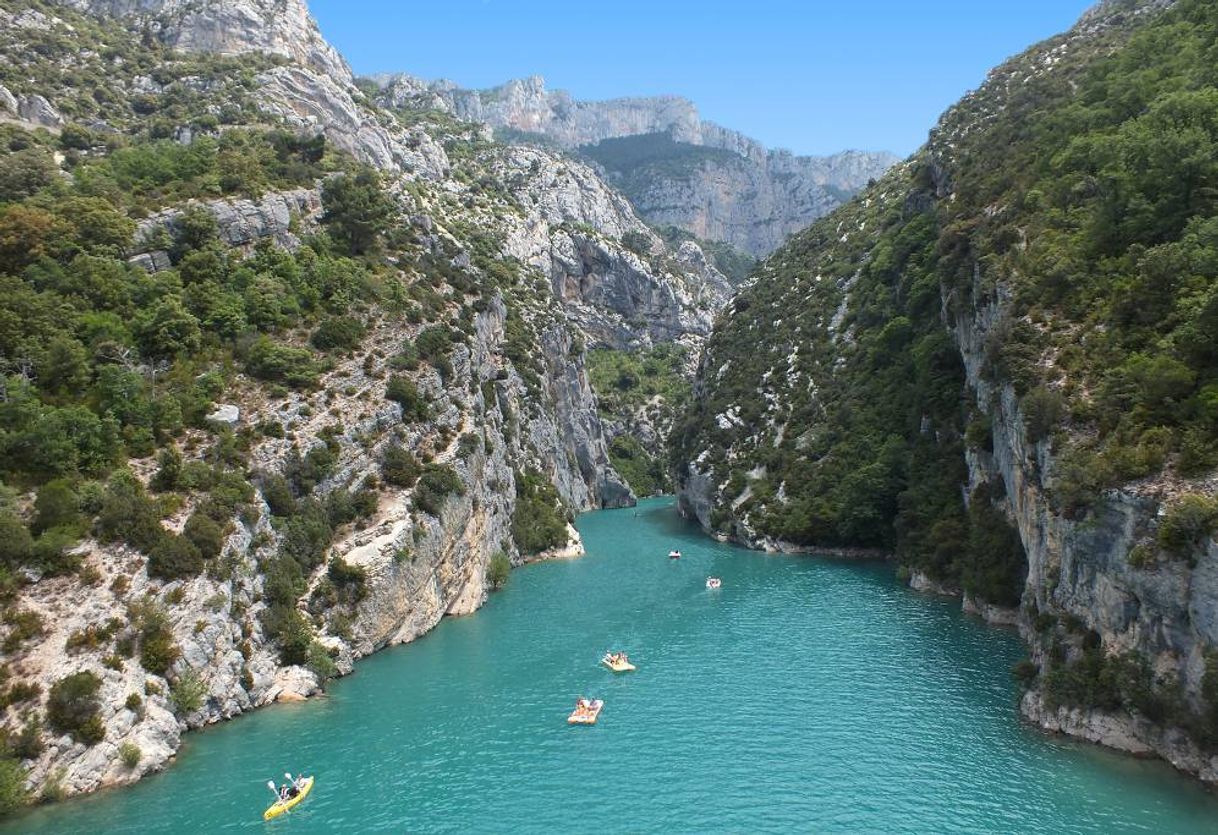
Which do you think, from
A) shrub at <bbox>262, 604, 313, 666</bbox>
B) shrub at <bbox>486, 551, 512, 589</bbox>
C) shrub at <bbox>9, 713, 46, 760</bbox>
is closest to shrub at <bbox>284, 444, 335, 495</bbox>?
shrub at <bbox>262, 604, 313, 666</bbox>

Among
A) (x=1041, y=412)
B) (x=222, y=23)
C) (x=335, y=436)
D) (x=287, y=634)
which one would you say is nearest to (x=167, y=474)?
(x=287, y=634)

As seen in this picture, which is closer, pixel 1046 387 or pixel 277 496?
pixel 1046 387

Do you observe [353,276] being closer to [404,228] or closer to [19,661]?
[404,228]

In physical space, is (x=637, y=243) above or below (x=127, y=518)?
above

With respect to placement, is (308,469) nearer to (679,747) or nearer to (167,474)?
(167,474)

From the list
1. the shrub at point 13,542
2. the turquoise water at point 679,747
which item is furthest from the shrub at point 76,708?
the shrub at point 13,542

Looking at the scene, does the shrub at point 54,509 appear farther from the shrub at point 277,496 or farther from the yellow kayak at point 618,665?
the yellow kayak at point 618,665
